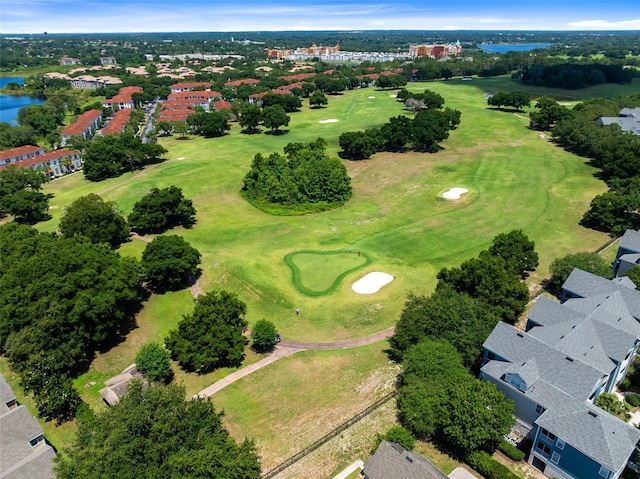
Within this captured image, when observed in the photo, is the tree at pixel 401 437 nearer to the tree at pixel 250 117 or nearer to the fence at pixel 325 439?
the fence at pixel 325 439

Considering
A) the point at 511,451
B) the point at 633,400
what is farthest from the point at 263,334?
the point at 633,400

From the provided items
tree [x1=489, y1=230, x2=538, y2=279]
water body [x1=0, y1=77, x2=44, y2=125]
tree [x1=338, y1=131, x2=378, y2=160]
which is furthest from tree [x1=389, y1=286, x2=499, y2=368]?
water body [x1=0, y1=77, x2=44, y2=125]

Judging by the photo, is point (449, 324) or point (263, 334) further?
point (263, 334)

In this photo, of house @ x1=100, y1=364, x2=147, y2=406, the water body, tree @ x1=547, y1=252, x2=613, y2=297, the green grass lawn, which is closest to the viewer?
house @ x1=100, y1=364, x2=147, y2=406

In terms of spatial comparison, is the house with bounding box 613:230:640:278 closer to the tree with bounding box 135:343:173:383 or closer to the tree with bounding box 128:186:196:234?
the tree with bounding box 135:343:173:383

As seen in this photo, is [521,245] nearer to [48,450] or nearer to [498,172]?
[498,172]

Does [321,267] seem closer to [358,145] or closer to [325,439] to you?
[325,439]
